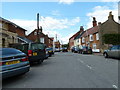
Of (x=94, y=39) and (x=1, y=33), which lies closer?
(x=1, y=33)

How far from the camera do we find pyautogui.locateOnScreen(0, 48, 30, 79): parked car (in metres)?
4.77

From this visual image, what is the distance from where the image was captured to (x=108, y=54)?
14.3 metres

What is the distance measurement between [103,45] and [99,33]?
132 inches

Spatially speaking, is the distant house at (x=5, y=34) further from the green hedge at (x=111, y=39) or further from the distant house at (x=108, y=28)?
the distant house at (x=108, y=28)

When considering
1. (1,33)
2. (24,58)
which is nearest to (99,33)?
(1,33)

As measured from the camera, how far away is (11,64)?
16.7ft

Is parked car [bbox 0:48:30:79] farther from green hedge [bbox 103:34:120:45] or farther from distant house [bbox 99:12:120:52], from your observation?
distant house [bbox 99:12:120:52]

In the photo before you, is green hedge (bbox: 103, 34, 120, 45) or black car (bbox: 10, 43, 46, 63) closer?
black car (bbox: 10, 43, 46, 63)

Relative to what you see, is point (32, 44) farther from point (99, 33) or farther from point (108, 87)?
point (99, 33)

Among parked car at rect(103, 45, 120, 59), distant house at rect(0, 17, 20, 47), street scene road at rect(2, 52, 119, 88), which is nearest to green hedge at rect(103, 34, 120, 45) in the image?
parked car at rect(103, 45, 120, 59)

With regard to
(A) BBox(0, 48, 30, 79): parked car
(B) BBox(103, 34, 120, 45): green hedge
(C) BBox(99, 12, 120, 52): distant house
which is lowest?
(A) BBox(0, 48, 30, 79): parked car

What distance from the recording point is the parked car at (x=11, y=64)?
4766mm

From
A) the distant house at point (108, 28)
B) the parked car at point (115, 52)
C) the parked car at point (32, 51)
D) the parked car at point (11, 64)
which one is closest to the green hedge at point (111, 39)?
the distant house at point (108, 28)

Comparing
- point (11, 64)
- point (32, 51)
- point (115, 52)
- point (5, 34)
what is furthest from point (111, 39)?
point (11, 64)
